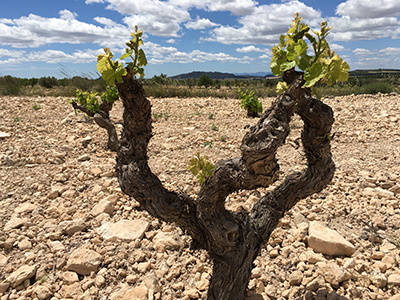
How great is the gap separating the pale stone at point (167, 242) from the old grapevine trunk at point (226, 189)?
64 cm

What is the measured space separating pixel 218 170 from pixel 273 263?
1.49m

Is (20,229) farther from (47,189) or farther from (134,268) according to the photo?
(134,268)

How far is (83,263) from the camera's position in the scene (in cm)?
272

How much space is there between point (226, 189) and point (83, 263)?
1.81m

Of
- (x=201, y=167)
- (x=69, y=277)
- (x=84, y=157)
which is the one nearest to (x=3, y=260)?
(x=69, y=277)

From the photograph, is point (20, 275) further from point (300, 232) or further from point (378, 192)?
point (378, 192)

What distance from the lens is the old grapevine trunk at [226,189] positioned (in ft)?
5.74

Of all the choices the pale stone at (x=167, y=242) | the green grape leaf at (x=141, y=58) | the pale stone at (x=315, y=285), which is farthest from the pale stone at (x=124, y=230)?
the green grape leaf at (x=141, y=58)

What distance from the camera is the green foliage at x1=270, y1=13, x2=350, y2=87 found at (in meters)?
1.40

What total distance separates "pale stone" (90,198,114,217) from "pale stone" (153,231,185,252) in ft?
2.77

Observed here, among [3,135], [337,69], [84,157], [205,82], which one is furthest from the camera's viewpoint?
[205,82]

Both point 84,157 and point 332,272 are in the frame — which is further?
point 84,157

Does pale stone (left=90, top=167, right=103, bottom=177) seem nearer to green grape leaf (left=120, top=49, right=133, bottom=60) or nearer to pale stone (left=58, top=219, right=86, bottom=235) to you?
pale stone (left=58, top=219, right=86, bottom=235)

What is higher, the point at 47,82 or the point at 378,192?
the point at 47,82
